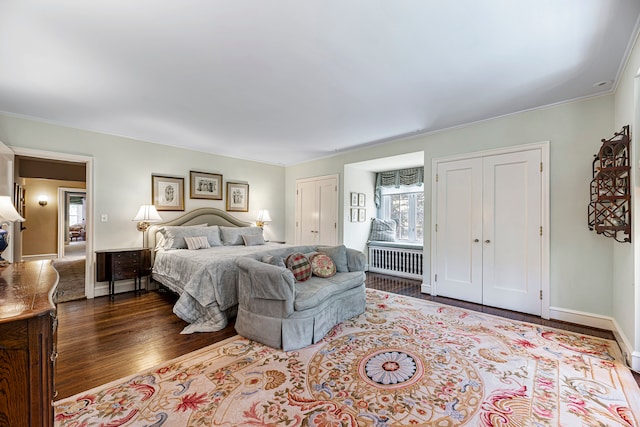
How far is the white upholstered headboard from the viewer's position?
4.71 m

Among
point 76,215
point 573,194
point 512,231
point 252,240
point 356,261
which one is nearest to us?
point 573,194

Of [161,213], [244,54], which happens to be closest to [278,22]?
[244,54]

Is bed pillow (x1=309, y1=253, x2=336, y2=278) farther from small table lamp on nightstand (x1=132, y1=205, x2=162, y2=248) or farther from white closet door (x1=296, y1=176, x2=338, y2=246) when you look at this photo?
small table lamp on nightstand (x1=132, y1=205, x2=162, y2=248)

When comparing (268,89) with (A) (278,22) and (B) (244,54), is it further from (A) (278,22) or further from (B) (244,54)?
(A) (278,22)

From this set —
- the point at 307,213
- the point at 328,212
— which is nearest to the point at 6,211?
the point at 328,212

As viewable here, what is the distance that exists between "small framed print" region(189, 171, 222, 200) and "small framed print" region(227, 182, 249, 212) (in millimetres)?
230

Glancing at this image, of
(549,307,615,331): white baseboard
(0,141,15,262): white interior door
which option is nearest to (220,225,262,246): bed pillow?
(0,141,15,262): white interior door

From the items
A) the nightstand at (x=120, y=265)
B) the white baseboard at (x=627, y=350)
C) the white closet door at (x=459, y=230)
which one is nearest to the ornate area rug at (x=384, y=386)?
the white baseboard at (x=627, y=350)

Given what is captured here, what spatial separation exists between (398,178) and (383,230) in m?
1.18

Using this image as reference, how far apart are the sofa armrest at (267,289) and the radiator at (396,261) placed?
350cm

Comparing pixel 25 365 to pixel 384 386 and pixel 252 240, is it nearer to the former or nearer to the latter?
pixel 384 386

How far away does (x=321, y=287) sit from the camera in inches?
113

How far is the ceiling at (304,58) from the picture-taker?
1805 millimetres

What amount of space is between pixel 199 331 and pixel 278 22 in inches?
115
